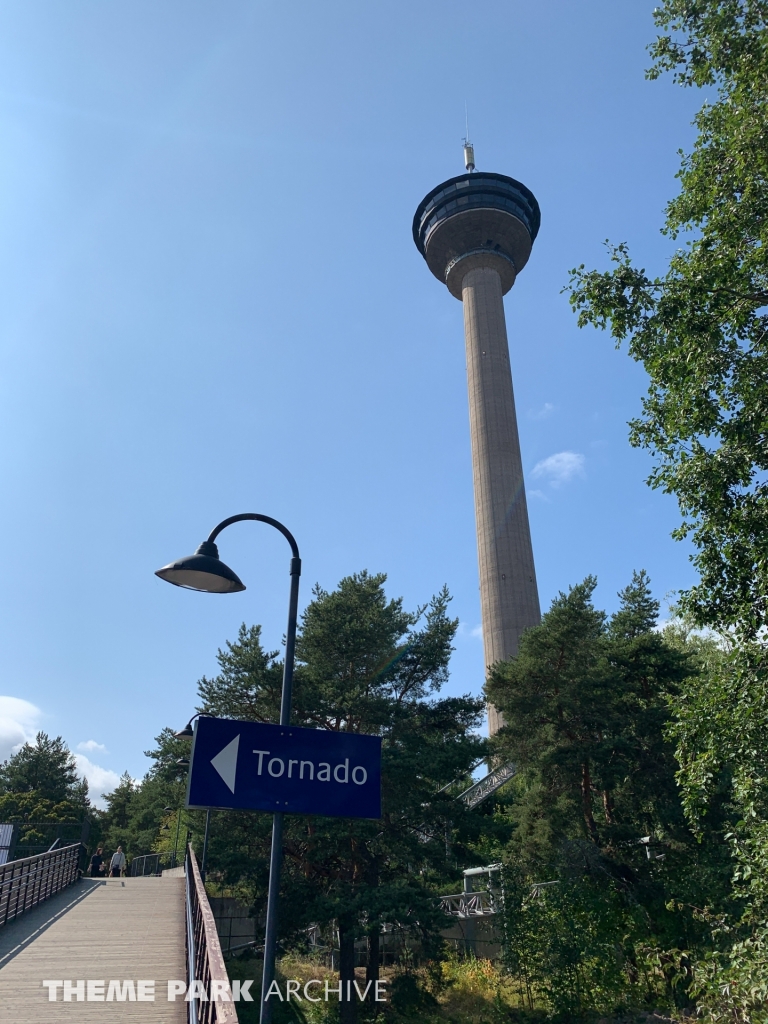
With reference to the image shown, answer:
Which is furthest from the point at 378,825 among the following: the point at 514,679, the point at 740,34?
the point at 740,34

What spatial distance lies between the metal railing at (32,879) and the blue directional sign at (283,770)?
36.4ft

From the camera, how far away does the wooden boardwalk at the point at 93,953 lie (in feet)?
28.2

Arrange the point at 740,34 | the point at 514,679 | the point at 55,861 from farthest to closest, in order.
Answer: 1. the point at 514,679
2. the point at 55,861
3. the point at 740,34

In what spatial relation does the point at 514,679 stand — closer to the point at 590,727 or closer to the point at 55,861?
the point at 590,727

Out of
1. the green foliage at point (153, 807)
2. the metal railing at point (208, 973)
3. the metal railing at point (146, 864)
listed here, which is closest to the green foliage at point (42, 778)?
the green foliage at point (153, 807)

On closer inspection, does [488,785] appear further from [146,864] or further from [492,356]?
[492,356]

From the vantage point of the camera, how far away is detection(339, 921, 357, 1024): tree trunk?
2295 cm

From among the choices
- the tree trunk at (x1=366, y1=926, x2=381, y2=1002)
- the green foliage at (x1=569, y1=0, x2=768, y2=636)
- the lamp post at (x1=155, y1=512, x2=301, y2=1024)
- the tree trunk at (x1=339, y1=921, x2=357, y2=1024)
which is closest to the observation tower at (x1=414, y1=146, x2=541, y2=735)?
the tree trunk at (x1=366, y1=926, x2=381, y2=1002)

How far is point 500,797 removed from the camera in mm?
32625

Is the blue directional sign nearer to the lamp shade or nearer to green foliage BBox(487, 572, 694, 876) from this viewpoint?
the lamp shade

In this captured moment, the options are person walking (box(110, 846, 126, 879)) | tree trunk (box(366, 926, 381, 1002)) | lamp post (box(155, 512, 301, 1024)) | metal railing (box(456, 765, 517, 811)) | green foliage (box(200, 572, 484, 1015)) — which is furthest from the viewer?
metal railing (box(456, 765, 517, 811))

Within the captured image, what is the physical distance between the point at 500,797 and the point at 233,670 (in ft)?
45.8

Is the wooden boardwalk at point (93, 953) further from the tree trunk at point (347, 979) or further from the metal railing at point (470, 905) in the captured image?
the metal railing at point (470, 905)

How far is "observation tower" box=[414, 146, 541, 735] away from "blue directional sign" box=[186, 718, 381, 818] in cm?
4894
